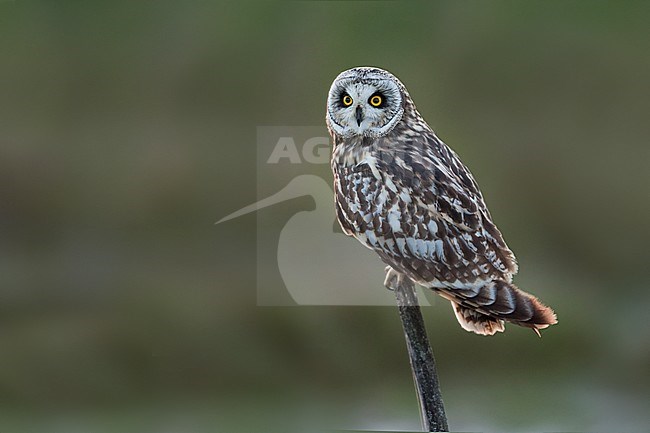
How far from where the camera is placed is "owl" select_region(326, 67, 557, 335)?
2.80ft

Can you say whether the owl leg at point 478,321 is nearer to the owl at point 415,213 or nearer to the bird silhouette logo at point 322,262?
the owl at point 415,213

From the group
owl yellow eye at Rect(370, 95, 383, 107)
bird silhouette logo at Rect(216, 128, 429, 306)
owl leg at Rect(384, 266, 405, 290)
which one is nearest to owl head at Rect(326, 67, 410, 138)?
owl yellow eye at Rect(370, 95, 383, 107)

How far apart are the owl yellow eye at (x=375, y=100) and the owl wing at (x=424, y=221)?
64mm

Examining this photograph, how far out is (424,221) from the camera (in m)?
0.87

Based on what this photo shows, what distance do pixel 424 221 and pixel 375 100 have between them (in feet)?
0.52

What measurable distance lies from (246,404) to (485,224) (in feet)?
3.01

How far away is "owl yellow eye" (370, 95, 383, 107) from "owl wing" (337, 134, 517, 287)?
64 mm

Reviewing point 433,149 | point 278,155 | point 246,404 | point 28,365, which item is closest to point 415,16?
point 278,155

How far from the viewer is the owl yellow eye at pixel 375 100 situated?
33.5 inches

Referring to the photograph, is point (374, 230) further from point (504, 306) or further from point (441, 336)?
point (441, 336)

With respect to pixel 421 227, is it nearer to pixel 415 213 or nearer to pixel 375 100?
pixel 415 213

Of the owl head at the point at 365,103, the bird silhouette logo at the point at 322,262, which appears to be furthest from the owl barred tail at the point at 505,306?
the bird silhouette logo at the point at 322,262

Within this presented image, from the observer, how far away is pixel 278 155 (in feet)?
4.50

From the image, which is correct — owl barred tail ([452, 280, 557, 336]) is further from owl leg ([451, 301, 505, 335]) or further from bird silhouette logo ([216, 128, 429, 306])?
bird silhouette logo ([216, 128, 429, 306])
